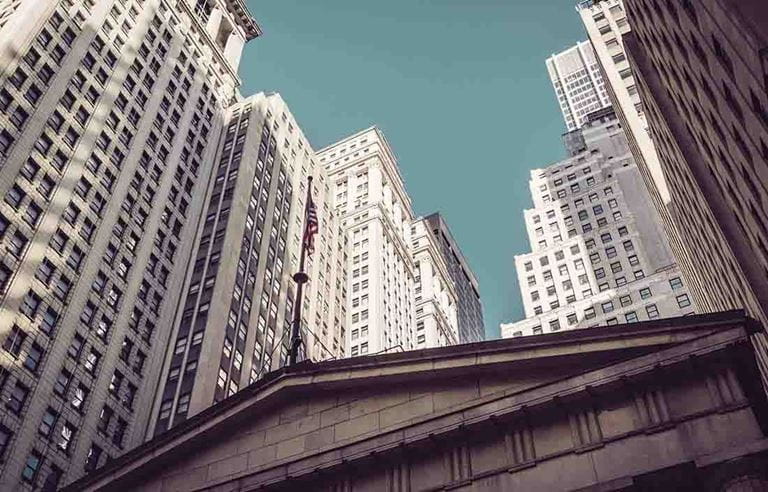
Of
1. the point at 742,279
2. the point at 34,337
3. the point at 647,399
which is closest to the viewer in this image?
the point at 647,399

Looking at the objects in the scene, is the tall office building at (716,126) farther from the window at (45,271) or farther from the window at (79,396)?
the window at (45,271)

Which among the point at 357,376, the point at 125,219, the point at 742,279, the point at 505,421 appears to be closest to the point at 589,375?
the point at 505,421

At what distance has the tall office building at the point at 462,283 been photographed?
16350 centimetres

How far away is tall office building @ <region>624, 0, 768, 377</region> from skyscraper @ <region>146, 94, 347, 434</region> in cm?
2951

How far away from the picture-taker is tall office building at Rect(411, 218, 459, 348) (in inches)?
5098

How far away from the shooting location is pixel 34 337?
175ft

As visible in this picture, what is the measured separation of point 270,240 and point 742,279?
58347 mm

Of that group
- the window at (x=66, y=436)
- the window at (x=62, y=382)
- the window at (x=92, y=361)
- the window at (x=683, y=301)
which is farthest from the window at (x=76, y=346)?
the window at (x=683, y=301)

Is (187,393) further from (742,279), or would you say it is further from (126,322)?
(742,279)

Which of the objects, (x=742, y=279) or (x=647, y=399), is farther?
(x=742, y=279)

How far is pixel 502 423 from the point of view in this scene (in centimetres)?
2338

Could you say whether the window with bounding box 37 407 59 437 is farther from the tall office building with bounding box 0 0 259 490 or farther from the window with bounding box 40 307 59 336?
the window with bounding box 40 307 59 336

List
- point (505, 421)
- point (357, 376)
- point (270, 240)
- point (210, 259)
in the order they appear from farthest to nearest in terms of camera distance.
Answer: point (270, 240)
point (210, 259)
point (357, 376)
point (505, 421)

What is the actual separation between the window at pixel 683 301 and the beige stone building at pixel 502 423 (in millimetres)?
72483
